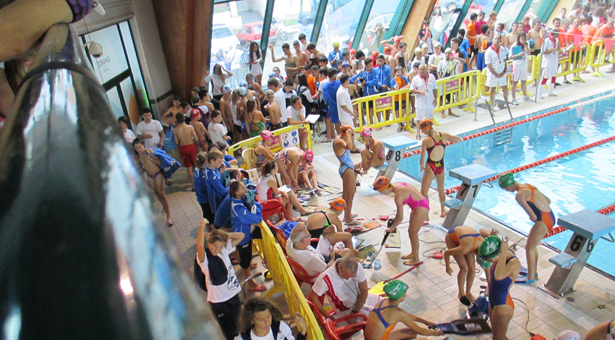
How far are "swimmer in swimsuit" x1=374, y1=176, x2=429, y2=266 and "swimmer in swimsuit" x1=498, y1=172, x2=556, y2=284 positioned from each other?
1.15 meters

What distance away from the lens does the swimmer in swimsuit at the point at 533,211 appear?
5332mm

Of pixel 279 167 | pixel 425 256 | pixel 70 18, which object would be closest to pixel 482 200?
pixel 425 256

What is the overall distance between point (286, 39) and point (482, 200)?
9.15m

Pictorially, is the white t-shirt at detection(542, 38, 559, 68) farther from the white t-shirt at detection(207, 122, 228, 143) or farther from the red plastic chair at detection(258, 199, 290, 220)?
the red plastic chair at detection(258, 199, 290, 220)

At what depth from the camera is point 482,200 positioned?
26.0 ft

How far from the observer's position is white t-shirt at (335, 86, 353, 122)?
10.0m

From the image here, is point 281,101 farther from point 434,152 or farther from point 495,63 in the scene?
point 495,63

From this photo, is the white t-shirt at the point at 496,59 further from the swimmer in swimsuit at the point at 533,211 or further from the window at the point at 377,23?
the swimmer in swimsuit at the point at 533,211

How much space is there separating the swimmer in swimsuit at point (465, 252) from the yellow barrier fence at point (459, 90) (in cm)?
698

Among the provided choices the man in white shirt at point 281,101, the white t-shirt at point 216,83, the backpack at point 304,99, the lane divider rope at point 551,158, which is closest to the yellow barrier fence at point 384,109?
the backpack at point 304,99

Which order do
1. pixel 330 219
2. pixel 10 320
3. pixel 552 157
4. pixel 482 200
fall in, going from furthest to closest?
pixel 552 157 → pixel 482 200 → pixel 330 219 → pixel 10 320

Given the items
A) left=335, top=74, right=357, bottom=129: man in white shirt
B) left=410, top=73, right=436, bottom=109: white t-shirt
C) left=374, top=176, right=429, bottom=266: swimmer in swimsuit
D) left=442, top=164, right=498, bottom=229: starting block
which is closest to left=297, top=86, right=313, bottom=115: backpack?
left=335, top=74, right=357, bottom=129: man in white shirt

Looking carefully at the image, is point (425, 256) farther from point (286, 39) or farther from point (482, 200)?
point (286, 39)

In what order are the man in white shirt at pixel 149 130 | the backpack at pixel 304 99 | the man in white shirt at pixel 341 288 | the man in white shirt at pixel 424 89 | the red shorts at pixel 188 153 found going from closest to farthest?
1. the man in white shirt at pixel 341 288
2. the red shorts at pixel 188 153
3. the man in white shirt at pixel 149 130
4. the man in white shirt at pixel 424 89
5. the backpack at pixel 304 99
